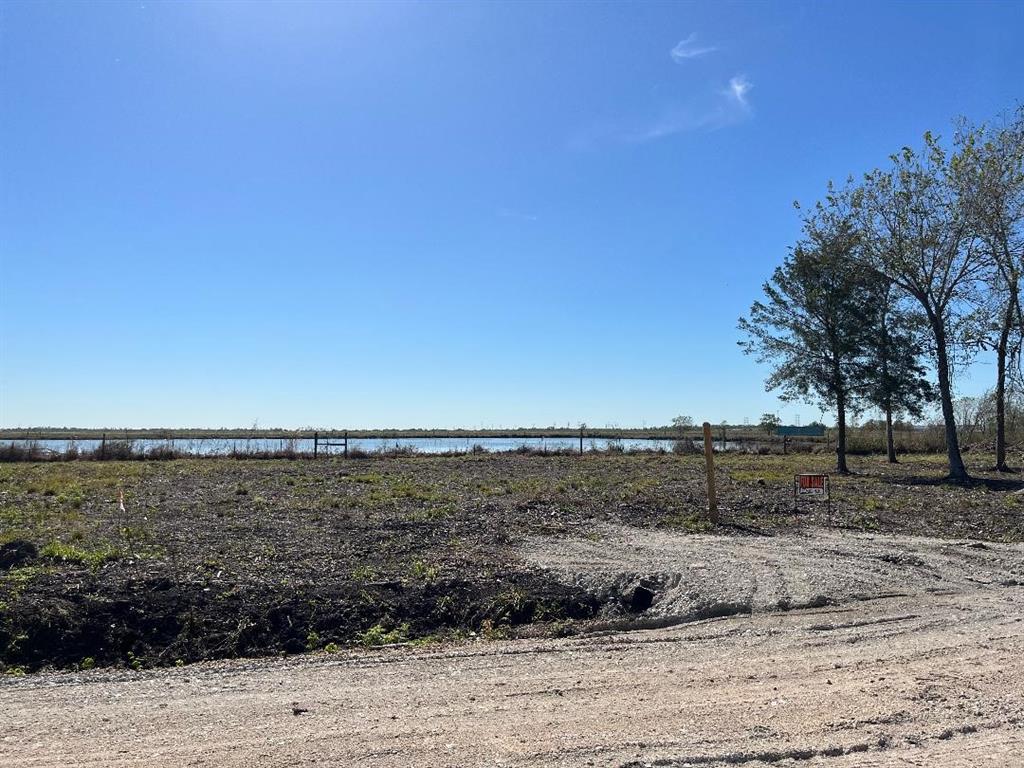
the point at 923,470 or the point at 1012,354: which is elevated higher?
the point at 1012,354

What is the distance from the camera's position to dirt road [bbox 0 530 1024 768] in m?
4.42

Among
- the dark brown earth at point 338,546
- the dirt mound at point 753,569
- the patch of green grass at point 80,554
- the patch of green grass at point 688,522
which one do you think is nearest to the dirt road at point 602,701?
the dirt mound at point 753,569

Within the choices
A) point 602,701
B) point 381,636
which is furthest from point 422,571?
point 602,701

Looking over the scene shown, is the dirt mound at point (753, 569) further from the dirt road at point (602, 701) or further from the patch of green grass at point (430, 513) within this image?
the patch of green grass at point (430, 513)

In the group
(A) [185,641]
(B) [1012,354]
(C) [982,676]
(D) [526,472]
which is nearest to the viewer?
(C) [982,676]

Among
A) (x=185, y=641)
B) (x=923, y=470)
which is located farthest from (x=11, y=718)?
(x=923, y=470)

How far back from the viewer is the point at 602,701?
531cm

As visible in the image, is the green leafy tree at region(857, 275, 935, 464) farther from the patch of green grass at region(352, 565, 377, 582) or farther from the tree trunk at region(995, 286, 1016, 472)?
the patch of green grass at region(352, 565, 377, 582)

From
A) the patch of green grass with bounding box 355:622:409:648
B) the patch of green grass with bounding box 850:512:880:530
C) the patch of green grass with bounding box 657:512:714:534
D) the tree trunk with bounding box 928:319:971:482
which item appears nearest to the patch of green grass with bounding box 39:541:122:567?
the patch of green grass with bounding box 355:622:409:648

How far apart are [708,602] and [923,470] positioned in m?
26.4

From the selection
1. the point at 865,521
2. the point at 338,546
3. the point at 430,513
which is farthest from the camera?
the point at 430,513

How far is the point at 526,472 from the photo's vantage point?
29.1 m

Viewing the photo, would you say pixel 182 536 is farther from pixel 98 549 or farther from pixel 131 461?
pixel 131 461

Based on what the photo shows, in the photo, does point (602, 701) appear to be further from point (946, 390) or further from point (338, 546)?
point (946, 390)
